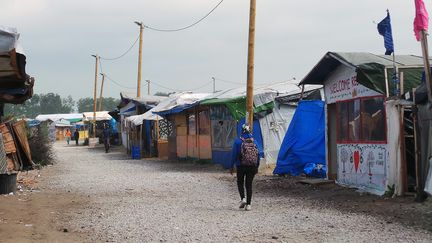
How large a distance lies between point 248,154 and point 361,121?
150 inches

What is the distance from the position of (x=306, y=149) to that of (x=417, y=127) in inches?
258

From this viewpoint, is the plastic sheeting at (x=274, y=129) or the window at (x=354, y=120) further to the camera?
the plastic sheeting at (x=274, y=129)

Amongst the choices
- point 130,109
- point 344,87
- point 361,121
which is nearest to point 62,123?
point 130,109

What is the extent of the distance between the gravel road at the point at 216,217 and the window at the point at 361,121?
170 cm

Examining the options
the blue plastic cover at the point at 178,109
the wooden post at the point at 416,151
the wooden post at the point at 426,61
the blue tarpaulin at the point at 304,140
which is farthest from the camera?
the blue plastic cover at the point at 178,109

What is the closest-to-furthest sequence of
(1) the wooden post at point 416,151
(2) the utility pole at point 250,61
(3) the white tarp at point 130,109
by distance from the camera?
1. (1) the wooden post at point 416,151
2. (2) the utility pole at point 250,61
3. (3) the white tarp at point 130,109

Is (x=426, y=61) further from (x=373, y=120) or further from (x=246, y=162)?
(x=246, y=162)

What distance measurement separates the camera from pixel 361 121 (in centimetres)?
1315

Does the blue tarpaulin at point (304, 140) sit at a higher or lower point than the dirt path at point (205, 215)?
higher

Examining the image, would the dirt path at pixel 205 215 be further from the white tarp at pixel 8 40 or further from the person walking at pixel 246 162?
the white tarp at pixel 8 40

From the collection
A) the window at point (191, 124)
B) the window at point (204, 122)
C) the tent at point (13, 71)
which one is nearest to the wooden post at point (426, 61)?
the tent at point (13, 71)

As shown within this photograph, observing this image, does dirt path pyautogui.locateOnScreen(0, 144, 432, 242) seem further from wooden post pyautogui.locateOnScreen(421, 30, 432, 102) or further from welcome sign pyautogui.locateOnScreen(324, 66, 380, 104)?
welcome sign pyautogui.locateOnScreen(324, 66, 380, 104)

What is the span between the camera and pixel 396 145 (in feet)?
37.1

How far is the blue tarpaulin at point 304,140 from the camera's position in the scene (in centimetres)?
1708
